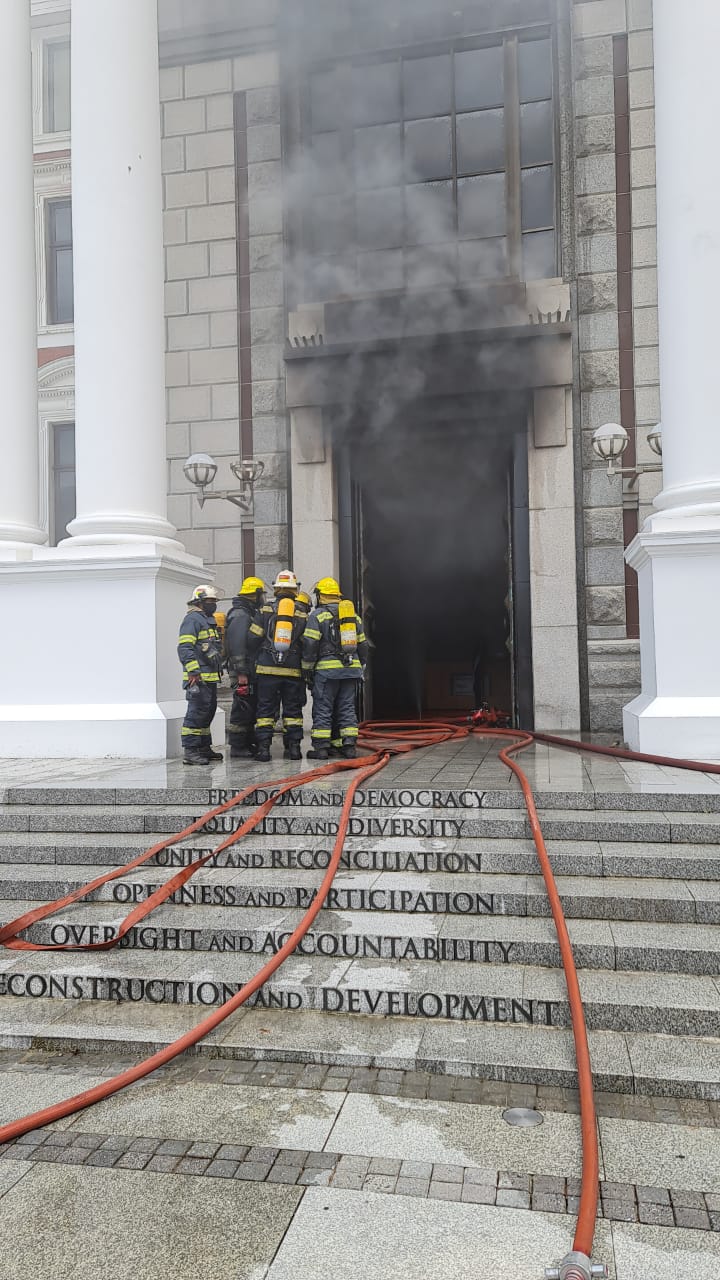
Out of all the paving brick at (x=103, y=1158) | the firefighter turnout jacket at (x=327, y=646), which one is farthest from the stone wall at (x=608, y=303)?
the paving brick at (x=103, y=1158)

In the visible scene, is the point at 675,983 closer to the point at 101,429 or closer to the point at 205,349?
the point at 101,429

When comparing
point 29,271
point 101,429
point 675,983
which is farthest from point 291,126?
point 675,983

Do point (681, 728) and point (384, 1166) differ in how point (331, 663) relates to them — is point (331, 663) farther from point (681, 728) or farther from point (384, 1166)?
point (384, 1166)

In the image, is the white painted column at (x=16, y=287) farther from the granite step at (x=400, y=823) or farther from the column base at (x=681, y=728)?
the column base at (x=681, y=728)

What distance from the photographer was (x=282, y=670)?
8.03 meters

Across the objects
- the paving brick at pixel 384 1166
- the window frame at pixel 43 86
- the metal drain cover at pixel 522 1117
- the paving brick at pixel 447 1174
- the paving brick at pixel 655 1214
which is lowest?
the metal drain cover at pixel 522 1117

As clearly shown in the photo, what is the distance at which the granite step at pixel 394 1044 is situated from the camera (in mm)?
3348

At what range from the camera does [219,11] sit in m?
12.6

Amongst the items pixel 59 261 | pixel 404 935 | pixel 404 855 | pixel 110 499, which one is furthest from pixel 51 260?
pixel 404 935

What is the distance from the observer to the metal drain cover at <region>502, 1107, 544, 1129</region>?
307cm

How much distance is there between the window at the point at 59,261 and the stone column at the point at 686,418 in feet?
29.2

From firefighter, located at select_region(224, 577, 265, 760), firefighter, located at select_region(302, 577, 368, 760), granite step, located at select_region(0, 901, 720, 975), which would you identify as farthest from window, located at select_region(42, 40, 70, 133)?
granite step, located at select_region(0, 901, 720, 975)

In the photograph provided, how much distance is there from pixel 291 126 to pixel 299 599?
7.90 metres

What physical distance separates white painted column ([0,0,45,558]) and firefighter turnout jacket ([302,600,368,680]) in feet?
10.5
